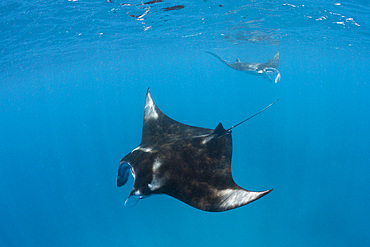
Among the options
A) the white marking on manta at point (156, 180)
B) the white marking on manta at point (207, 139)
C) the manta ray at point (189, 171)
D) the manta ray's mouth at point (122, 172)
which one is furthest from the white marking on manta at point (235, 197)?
the manta ray's mouth at point (122, 172)

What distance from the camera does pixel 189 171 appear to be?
404cm

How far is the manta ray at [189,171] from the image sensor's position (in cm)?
335

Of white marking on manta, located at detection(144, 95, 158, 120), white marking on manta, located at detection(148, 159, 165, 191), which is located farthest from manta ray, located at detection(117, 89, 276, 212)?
white marking on manta, located at detection(144, 95, 158, 120)

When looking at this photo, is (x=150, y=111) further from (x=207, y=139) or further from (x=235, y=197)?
(x=235, y=197)

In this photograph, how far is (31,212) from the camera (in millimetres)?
16328

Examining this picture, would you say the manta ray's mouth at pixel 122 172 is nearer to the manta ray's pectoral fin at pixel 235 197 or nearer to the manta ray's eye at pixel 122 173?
the manta ray's eye at pixel 122 173

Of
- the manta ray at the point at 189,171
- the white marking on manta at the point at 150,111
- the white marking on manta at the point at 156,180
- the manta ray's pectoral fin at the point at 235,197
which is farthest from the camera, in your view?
the white marking on manta at the point at 150,111

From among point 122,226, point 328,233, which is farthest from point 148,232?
point 328,233

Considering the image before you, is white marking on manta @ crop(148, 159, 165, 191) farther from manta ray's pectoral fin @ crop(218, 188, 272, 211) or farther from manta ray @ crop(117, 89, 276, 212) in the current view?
manta ray's pectoral fin @ crop(218, 188, 272, 211)

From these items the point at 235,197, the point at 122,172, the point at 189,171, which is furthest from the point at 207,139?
the point at 122,172

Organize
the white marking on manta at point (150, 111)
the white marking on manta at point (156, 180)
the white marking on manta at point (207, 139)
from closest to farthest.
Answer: the white marking on manta at point (156, 180)
the white marking on manta at point (207, 139)
the white marking on manta at point (150, 111)

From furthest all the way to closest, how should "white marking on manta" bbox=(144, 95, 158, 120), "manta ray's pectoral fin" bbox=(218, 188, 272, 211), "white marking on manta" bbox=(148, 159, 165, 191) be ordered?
"white marking on manta" bbox=(144, 95, 158, 120)
"white marking on manta" bbox=(148, 159, 165, 191)
"manta ray's pectoral fin" bbox=(218, 188, 272, 211)

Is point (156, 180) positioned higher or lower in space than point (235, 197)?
lower

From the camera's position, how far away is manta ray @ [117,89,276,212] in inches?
132
